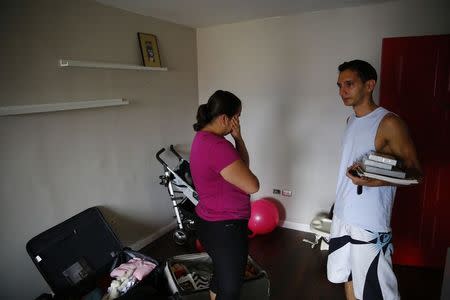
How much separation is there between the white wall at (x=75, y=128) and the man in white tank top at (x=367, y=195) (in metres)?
1.78

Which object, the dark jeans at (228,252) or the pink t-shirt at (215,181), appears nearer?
the pink t-shirt at (215,181)

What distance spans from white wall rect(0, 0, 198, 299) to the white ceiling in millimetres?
136

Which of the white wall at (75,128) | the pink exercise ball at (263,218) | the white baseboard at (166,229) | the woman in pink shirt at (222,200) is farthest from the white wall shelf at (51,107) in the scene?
the pink exercise ball at (263,218)

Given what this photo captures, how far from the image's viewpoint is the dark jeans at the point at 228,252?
1.43 meters

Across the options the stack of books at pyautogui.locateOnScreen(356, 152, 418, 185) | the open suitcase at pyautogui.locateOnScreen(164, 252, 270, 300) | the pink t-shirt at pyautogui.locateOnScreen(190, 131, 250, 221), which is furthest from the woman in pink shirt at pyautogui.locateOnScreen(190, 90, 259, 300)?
the stack of books at pyautogui.locateOnScreen(356, 152, 418, 185)

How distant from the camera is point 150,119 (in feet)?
9.31

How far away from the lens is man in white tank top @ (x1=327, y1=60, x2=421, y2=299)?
1.48m

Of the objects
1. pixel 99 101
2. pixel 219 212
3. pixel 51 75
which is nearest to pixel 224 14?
pixel 99 101

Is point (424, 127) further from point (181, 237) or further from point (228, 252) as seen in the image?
point (181, 237)

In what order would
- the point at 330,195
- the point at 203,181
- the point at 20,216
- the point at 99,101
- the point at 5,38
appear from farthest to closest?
the point at 330,195
the point at 99,101
the point at 20,216
the point at 5,38
the point at 203,181

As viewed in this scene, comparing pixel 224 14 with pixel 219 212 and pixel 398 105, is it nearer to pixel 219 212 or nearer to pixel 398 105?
pixel 398 105

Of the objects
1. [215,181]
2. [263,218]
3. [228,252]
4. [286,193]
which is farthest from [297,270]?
[215,181]

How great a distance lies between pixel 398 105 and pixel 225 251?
1940mm

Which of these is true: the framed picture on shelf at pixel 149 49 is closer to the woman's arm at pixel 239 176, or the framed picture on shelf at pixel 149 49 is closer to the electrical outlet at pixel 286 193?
the woman's arm at pixel 239 176
